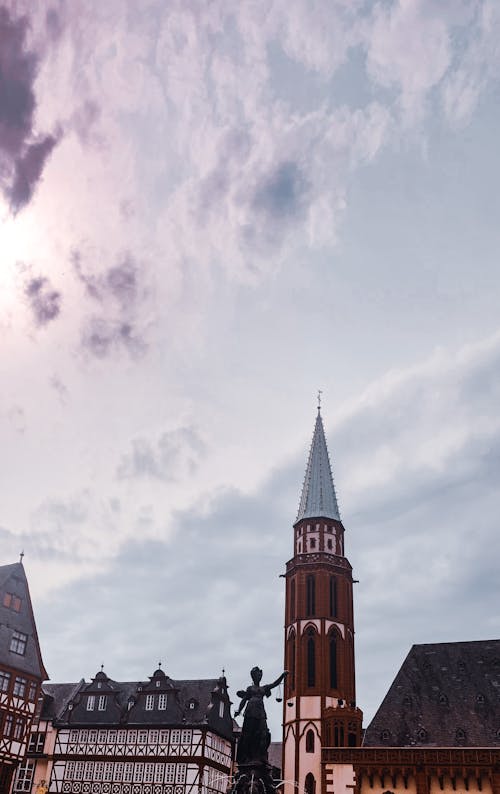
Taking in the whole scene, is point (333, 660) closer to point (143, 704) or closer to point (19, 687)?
point (143, 704)

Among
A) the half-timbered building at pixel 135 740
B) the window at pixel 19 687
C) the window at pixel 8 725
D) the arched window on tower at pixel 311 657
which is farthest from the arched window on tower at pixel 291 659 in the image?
the window at pixel 8 725

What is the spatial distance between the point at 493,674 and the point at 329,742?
511 inches

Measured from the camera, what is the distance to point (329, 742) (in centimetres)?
5797

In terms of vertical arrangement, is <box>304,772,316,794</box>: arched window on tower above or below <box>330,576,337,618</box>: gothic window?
below

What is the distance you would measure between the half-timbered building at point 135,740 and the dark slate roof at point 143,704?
9 centimetres

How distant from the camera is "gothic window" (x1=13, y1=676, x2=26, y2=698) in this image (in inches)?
2215

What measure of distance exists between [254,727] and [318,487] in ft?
168

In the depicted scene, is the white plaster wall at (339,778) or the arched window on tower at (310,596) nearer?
the white plaster wall at (339,778)

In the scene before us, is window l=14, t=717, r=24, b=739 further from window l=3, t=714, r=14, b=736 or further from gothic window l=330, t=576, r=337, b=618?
gothic window l=330, t=576, r=337, b=618

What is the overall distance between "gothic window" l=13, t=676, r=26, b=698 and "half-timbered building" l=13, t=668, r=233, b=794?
43.9 ft

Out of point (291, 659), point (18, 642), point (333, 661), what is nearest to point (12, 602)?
point (18, 642)

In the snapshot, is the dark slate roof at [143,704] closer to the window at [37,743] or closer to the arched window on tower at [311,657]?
the window at [37,743]

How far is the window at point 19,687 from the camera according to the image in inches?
2216

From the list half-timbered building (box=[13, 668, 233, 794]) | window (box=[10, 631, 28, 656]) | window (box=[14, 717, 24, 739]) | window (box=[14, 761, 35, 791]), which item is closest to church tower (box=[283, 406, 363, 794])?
half-timbered building (box=[13, 668, 233, 794])
